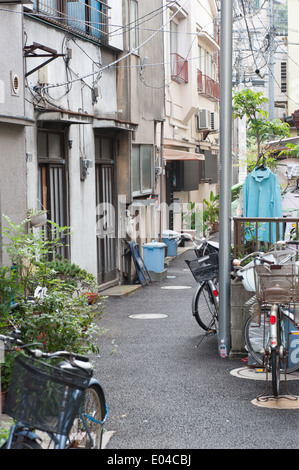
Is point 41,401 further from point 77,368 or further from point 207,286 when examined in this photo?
point 207,286

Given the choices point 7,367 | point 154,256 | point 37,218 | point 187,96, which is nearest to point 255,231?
point 37,218

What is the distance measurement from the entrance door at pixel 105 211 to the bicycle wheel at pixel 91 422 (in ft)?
35.2

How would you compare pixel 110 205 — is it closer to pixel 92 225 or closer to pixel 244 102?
pixel 92 225

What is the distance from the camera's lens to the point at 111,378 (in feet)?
28.3

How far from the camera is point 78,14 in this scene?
47.6 feet

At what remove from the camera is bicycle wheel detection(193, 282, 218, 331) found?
10703mm

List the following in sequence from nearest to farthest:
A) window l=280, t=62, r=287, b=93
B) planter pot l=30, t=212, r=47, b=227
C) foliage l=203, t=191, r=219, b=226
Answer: planter pot l=30, t=212, r=47, b=227 → foliage l=203, t=191, r=219, b=226 → window l=280, t=62, r=287, b=93

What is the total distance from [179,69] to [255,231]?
1600 cm

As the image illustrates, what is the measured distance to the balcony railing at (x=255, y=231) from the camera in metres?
9.50

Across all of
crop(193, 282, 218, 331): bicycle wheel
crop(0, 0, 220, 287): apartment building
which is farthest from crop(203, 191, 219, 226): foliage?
crop(193, 282, 218, 331): bicycle wheel

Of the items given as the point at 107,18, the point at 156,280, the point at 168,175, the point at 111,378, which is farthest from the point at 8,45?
the point at 168,175

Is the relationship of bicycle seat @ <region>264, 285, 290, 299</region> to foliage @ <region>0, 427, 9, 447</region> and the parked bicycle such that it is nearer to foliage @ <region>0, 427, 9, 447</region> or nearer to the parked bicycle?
the parked bicycle

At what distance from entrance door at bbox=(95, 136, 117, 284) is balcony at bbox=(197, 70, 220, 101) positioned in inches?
534

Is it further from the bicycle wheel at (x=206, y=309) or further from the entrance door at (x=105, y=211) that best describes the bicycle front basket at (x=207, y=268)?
the entrance door at (x=105, y=211)
